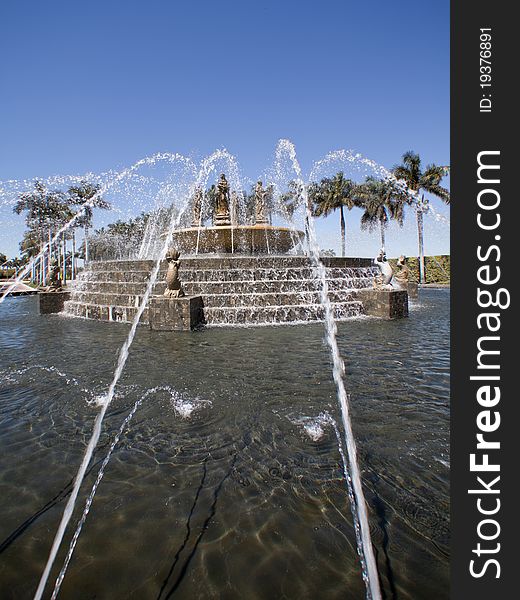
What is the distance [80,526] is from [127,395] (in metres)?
2.69

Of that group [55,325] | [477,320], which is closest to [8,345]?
[55,325]

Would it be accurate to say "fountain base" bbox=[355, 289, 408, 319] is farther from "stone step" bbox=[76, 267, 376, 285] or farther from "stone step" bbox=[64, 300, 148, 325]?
"stone step" bbox=[64, 300, 148, 325]

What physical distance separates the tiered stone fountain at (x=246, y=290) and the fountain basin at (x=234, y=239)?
16.5 feet

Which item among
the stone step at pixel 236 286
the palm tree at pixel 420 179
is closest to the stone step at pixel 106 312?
the stone step at pixel 236 286

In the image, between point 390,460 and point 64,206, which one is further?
point 64,206

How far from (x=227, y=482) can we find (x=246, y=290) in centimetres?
1054

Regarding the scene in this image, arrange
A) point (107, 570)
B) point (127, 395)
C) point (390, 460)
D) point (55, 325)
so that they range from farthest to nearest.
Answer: point (55, 325) < point (127, 395) < point (390, 460) < point (107, 570)

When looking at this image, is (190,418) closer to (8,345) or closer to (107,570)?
(107,570)

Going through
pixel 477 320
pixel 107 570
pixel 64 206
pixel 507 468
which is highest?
pixel 64 206

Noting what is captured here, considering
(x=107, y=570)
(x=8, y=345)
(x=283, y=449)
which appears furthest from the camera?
(x=8, y=345)

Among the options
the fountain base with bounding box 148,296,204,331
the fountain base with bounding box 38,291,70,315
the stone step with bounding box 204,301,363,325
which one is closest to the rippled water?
the fountain base with bounding box 148,296,204,331

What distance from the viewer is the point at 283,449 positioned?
139 inches

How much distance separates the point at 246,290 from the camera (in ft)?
43.8

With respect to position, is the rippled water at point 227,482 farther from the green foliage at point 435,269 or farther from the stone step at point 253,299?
the green foliage at point 435,269
